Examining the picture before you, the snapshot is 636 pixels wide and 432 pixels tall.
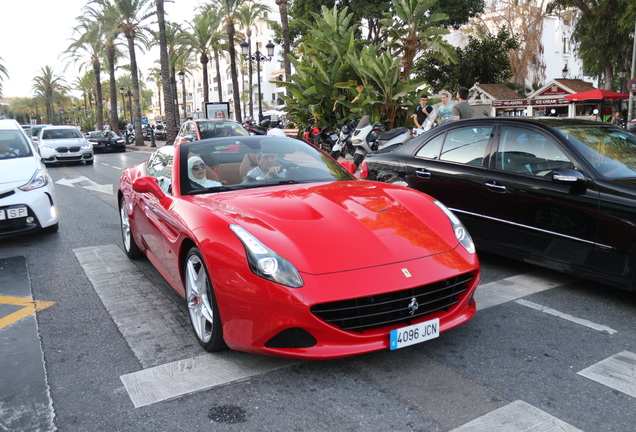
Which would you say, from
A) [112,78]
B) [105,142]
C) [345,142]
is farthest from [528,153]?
[112,78]

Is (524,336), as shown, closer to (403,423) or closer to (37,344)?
(403,423)

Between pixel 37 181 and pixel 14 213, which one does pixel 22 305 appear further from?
pixel 37 181

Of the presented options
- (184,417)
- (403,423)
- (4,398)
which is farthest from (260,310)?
(4,398)

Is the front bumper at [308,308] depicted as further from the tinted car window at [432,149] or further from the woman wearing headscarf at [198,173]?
the tinted car window at [432,149]

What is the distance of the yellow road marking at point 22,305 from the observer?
4215 millimetres

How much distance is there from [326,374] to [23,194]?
5223 millimetres

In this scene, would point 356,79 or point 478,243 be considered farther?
point 356,79

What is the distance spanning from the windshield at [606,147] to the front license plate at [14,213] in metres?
6.00

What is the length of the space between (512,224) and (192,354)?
301cm

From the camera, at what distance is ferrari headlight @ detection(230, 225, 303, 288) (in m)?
2.93

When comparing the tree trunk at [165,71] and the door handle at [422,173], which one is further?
the tree trunk at [165,71]

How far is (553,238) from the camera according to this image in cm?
454

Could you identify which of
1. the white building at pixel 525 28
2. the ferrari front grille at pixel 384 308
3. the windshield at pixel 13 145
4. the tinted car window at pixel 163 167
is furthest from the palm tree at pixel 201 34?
the ferrari front grille at pixel 384 308

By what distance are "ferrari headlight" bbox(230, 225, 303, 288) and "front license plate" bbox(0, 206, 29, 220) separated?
4.62m
